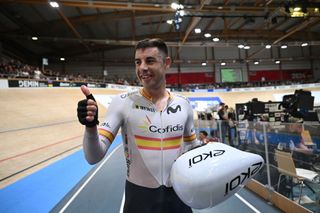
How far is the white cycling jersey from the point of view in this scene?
4.88 feet

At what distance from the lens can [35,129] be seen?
9906 mm

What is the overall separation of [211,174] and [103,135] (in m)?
0.64

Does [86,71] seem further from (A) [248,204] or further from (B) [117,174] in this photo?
(A) [248,204]

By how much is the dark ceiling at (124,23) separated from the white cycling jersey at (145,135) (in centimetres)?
1103

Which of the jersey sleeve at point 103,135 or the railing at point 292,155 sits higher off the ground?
the jersey sleeve at point 103,135

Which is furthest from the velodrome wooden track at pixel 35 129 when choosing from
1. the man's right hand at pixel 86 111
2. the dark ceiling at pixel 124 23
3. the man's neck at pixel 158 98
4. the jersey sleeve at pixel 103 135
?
the dark ceiling at pixel 124 23

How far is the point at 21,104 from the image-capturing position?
12.0 meters

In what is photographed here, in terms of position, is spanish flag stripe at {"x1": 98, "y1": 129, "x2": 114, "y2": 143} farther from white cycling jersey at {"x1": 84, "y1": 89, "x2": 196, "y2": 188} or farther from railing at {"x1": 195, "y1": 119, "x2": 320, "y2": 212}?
railing at {"x1": 195, "y1": 119, "x2": 320, "y2": 212}

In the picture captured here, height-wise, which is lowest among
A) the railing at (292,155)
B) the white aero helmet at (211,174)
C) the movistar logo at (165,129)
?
the railing at (292,155)

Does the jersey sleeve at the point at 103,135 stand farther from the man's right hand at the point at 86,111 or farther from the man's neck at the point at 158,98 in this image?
the man's neck at the point at 158,98

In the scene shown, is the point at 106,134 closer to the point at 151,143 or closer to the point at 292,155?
the point at 151,143

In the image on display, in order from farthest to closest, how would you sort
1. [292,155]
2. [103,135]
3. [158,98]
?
1. [292,155]
2. [158,98]
3. [103,135]

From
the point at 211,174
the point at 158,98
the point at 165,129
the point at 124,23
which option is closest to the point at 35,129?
the point at 158,98

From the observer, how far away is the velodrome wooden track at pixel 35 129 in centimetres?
667
